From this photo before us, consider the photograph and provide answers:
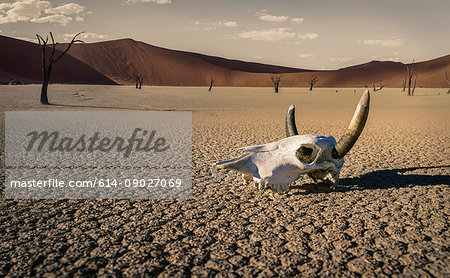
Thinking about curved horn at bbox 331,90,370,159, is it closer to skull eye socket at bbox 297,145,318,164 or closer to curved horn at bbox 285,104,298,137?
skull eye socket at bbox 297,145,318,164

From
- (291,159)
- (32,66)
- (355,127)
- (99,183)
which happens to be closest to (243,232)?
(291,159)

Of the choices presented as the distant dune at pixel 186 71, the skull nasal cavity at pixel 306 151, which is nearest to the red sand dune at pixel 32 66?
the distant dune at pixel 186 71

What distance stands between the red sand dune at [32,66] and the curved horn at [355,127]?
65.0 metres

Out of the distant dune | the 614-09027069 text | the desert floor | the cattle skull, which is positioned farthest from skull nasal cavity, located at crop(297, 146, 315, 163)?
the distant dune

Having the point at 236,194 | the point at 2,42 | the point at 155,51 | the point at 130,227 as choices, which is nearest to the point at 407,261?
the point at 236,194

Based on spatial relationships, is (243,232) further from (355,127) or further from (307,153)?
(355,127)

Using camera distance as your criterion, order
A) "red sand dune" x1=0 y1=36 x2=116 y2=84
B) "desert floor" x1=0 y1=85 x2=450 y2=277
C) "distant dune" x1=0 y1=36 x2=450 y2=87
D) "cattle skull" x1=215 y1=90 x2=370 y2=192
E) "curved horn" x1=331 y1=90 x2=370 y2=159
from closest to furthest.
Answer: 1. "desert floor" x1=0 y1=85 x2=450 y2=277
2. "curved horn" x1=331 y1=90 x2=370 y2=159
3. "cattle skull" x1=215 y1=90 x2=370 y2=192
4. "red sand dune" x1=0 y1=36 x2=116 y2=84
5. "distant dune" x1=0 y1=36 x2=450 y2=87

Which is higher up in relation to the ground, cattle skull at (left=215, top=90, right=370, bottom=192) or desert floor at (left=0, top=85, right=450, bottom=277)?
cattle skull at (left=215, top=90, right=370, bottom=192)

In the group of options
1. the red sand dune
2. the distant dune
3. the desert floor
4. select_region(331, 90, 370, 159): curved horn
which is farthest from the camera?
the distant dune

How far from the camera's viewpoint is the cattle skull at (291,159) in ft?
9.94

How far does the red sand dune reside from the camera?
6003cm

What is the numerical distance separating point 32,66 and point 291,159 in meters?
73.9

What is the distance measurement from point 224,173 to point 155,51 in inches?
3960

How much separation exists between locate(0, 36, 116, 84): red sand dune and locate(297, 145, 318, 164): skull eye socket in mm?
64723
